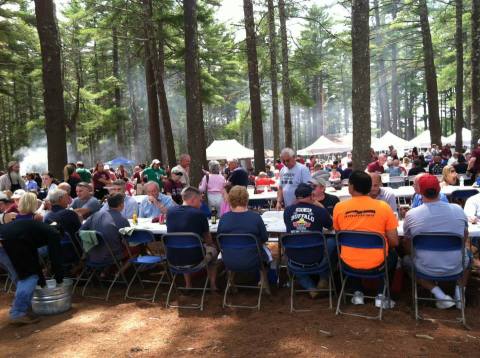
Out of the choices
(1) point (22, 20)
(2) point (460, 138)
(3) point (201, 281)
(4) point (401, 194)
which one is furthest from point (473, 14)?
(1) point (22, 20)

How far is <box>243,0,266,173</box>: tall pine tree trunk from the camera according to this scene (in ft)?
47.3

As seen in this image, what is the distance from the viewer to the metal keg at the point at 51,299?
4852mm

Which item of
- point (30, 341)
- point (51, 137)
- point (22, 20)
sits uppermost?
point (22, 20)

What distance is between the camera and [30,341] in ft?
13.7

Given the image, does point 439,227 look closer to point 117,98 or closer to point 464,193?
point 464,193

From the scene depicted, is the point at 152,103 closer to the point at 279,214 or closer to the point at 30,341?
the point at 279,214

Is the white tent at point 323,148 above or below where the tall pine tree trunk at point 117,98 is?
below

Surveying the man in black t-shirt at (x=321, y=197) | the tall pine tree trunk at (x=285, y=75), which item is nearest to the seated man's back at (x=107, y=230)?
the man in black t-shirt at (x=321, y=197)

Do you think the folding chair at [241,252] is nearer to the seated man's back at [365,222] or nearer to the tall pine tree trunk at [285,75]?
the seated man's back at [365,222]

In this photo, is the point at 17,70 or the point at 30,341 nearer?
the point at 30,341

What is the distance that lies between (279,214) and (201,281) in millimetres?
1464

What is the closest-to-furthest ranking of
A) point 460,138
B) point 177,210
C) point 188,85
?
point 177,210, point 188,85, point 460,138

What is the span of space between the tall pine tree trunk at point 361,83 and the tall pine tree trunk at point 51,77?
261 inches

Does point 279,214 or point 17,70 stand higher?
point 17,70
